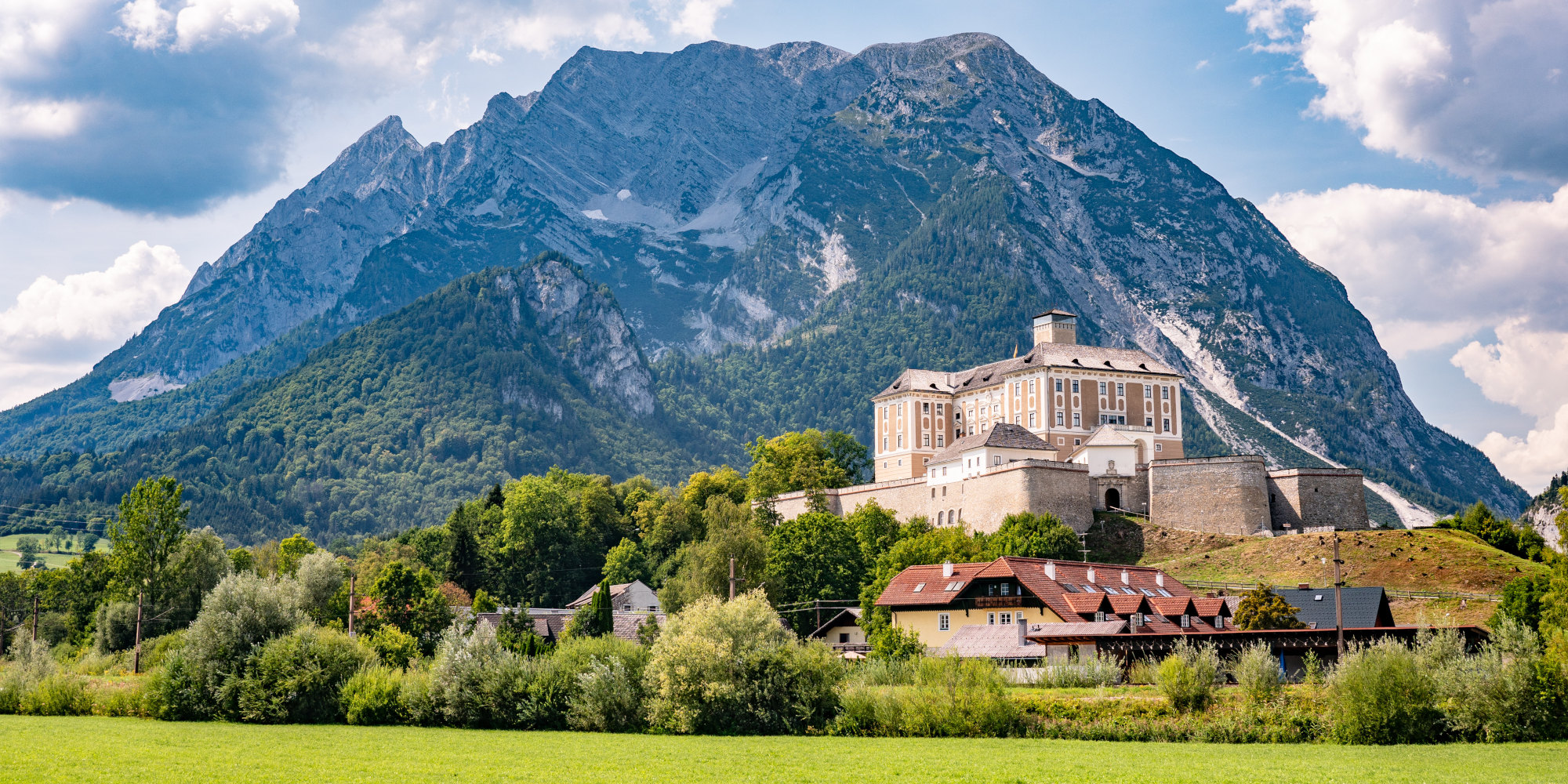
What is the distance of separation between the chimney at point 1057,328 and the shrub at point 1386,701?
90.7 metres

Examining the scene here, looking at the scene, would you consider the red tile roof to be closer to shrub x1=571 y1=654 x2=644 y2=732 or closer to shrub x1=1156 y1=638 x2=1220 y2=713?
shrub x1=1156 y1=638 x2=1220 y2=713

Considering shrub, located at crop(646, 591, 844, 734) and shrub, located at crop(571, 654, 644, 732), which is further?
shrub, located at crop(571, 654, 644, 732)

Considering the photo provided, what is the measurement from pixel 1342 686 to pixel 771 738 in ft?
63.0

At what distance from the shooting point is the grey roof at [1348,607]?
67.6 metres

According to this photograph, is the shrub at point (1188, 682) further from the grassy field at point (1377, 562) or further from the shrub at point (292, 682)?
the grassy field at point (1377, 562)

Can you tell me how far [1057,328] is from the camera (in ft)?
443

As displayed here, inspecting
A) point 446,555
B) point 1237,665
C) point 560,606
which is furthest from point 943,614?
point 446,555

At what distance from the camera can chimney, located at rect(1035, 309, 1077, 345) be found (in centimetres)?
13438

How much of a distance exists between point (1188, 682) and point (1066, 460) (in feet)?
202

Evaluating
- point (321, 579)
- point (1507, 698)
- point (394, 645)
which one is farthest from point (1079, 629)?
point (321, 579)

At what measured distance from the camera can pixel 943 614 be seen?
7225 centimetres

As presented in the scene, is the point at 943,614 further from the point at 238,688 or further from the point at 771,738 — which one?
the point at 238,688

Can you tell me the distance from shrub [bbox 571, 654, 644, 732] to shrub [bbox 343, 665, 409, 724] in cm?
780

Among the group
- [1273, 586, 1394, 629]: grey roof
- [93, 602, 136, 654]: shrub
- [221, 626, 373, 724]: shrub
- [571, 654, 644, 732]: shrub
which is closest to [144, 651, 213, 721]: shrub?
[221, 626, 373, 724]: shrub
